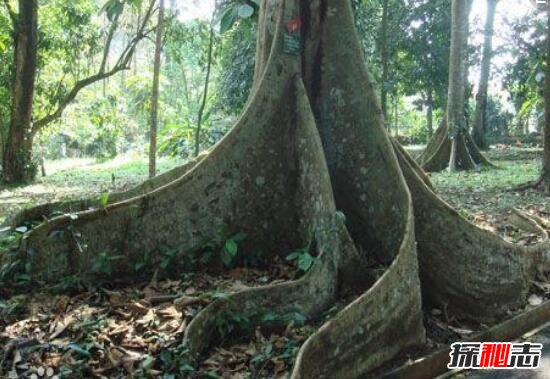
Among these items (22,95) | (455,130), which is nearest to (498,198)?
(455,130)

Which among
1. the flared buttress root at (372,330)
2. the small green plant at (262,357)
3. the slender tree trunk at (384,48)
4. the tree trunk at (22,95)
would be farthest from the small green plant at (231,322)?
the slender tree trunk at (384,48)

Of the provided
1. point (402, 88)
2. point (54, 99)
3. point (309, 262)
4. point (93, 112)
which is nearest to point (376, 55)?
point (402, 88)

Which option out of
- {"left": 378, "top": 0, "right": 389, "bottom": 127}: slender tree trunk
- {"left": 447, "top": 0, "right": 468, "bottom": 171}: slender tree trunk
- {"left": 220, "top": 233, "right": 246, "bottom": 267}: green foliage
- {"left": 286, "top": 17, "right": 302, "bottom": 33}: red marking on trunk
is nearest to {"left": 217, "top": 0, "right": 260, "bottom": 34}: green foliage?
{"left": 286, "top": 17, "right": 302, "bottom": 33}: red marking on trunk

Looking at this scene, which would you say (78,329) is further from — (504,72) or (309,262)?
(504,72)

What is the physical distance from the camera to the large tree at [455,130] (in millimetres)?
14539

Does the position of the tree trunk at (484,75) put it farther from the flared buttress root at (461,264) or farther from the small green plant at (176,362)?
the small green plant at (176,362)

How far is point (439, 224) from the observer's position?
5.18 meters

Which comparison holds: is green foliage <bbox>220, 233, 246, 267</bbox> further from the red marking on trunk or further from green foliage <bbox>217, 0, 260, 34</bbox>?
green foliage <bbox>217, 0, 260, 34</bbox>

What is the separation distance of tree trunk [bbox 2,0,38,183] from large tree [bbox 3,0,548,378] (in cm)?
1029

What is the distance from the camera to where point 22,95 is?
1474 centimetres

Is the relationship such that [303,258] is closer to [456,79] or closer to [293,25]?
[293,25]

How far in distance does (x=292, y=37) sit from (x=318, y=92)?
569mm

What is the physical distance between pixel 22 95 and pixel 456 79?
35.6 feet

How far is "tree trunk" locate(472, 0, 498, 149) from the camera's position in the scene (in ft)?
70.9
